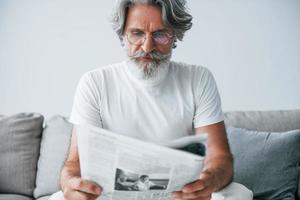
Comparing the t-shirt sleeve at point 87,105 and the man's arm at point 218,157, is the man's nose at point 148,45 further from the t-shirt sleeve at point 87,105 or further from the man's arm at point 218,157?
the man's arm at point 218,157

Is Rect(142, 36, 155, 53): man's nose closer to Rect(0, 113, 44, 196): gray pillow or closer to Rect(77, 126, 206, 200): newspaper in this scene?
Rect(77, 126, 206, 200): newspaper

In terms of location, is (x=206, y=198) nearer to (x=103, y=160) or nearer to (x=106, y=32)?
(x=103, y=160)

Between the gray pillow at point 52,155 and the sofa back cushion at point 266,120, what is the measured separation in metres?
0.78

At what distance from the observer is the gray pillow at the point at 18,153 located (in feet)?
6.40

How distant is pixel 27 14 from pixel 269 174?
4.87 ft

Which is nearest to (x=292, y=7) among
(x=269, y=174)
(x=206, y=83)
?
(x=269, y=174)

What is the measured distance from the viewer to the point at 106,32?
2.34 meters

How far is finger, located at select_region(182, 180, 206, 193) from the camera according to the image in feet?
3.34

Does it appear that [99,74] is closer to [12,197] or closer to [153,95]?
[153,95]

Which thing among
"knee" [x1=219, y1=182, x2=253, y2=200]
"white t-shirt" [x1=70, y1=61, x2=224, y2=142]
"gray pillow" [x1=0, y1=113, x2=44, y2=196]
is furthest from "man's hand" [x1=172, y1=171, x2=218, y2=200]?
"gray pillow" [x1=0, y1=113, x2=44, y2=196]

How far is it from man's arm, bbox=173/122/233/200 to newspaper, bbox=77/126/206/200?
0.14ft

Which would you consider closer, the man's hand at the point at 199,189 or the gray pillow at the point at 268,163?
the man's hand at the point at 199,189

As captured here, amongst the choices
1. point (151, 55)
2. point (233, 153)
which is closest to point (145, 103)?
point (151, 55)

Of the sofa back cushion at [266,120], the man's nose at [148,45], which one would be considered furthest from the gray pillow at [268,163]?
the man's nose at [148,45]
